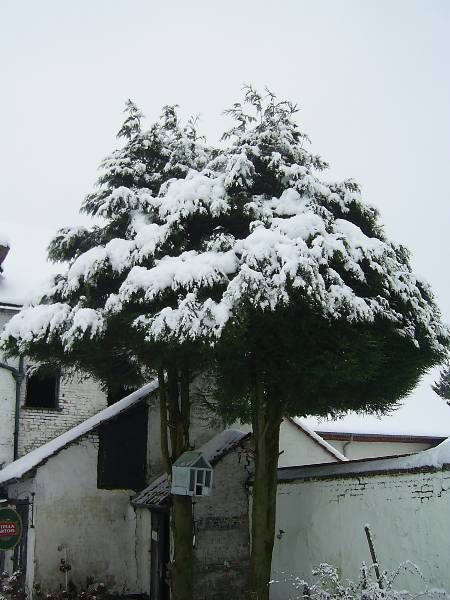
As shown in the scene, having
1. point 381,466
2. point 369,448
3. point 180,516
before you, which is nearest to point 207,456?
point 180,516

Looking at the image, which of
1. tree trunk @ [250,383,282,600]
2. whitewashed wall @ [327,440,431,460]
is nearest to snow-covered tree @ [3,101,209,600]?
Result: tree trunk @ [250,383,282,600]

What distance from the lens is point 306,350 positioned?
33.1 ft

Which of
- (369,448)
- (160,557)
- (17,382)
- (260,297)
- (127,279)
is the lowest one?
(160,557)

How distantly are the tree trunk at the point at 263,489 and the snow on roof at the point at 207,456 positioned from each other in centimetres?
261

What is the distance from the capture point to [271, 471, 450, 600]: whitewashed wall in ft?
29.4

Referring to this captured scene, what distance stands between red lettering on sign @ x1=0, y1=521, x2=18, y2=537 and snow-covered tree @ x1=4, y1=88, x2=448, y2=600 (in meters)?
3.99

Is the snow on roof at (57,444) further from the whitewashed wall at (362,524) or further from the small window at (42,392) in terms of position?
the whitewashed wall at (362,524)

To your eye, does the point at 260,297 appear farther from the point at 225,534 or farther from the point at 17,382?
the point at 17,382

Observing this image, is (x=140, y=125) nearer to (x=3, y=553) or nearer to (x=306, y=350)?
(x=306, y=350)

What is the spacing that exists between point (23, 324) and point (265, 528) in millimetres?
5507

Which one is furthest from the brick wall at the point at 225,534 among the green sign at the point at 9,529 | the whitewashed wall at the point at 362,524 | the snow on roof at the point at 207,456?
the green sign at the point at 9,529

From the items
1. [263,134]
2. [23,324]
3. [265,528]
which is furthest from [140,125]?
[265,528]

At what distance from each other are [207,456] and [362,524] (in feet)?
14.7

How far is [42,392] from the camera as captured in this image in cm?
1722
